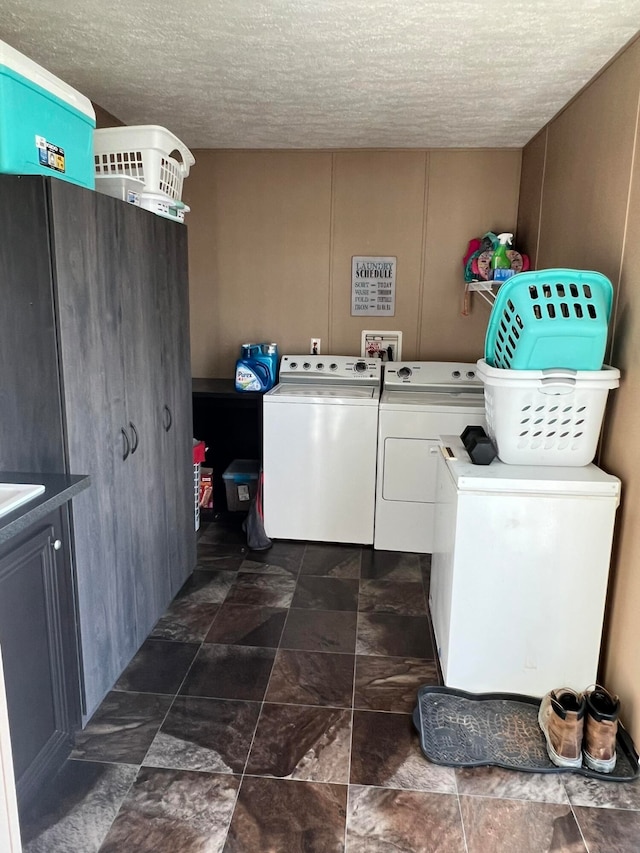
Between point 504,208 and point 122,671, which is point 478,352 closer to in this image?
point 504,208

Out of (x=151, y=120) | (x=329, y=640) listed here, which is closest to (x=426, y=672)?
(x=329, y=640)

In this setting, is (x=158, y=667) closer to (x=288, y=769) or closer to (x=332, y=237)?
(x=288, y=769)

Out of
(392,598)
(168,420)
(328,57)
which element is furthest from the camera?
(392,598)

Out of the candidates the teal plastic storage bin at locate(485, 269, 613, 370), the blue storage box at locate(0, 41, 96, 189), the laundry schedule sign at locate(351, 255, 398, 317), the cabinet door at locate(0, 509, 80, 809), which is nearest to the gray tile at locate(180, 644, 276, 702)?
the cabinet door at locate(0, 509, 80, 809)

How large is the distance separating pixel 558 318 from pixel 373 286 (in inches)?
78.5

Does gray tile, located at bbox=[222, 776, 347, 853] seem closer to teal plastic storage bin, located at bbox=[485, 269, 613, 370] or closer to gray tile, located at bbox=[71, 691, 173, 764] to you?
gray tile, located at bbox=[71, 691, 173, 764]

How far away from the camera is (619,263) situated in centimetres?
215

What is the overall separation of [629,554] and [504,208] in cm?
242

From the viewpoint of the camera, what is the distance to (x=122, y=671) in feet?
7.50

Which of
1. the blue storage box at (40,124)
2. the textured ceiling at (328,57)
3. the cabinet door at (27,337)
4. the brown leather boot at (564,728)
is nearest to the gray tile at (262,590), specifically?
the brown leather boot at (564,728)

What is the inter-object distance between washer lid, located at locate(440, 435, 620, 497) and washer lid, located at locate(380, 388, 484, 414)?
45.9 inches

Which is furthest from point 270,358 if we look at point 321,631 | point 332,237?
point 321,631

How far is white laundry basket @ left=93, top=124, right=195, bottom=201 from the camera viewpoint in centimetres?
223

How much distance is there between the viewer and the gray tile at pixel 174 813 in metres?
1.61
